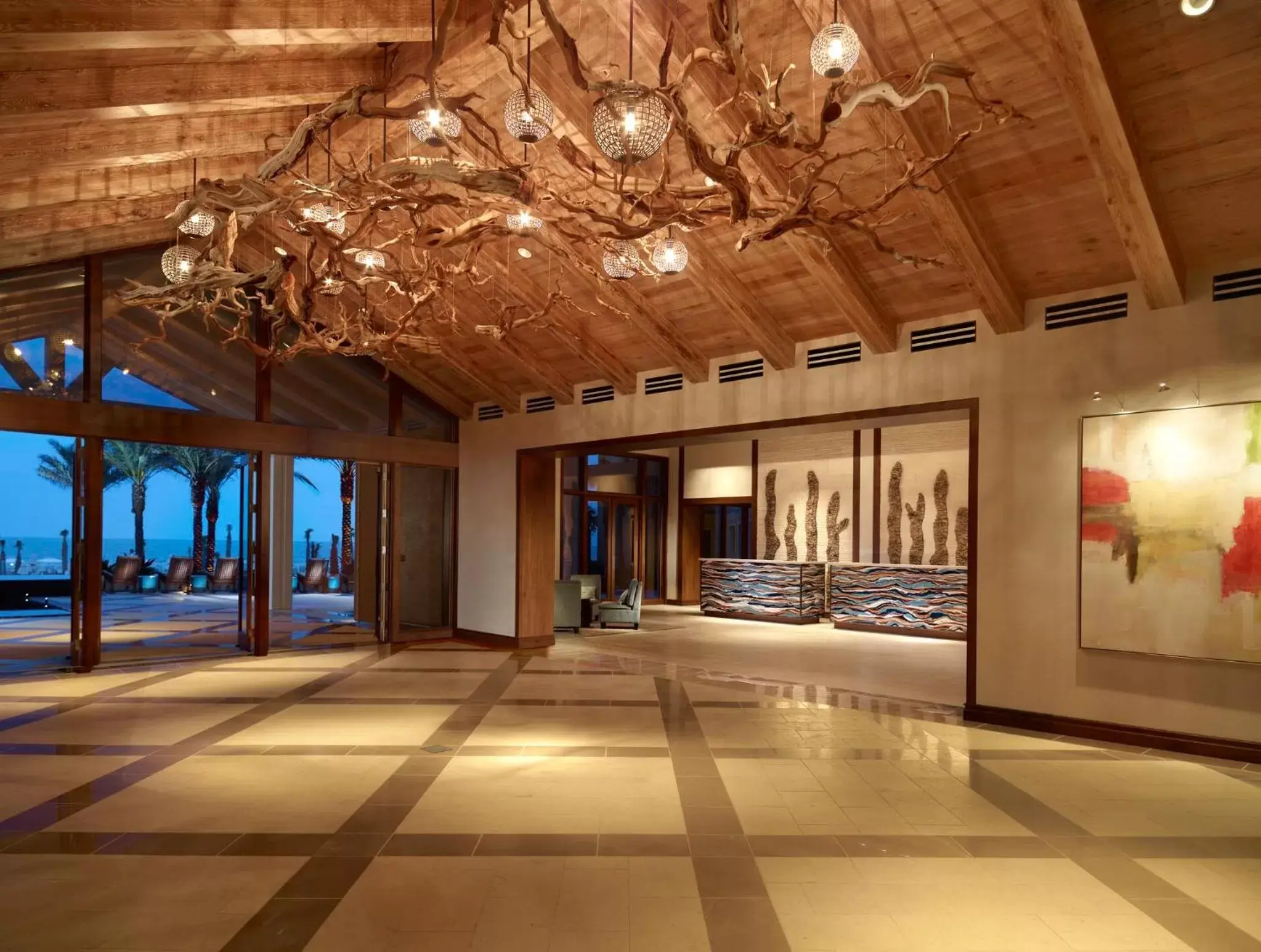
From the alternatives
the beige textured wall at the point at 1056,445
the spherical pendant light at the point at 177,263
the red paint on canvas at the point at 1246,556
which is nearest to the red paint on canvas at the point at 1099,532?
the beige textured wall at the point at 1056,445

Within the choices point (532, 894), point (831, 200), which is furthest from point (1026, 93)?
point (532, 894)

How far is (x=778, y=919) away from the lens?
131 inches

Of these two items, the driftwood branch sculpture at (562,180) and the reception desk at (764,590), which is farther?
the reception desk at (764,590)

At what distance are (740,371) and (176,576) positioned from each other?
1734 cm

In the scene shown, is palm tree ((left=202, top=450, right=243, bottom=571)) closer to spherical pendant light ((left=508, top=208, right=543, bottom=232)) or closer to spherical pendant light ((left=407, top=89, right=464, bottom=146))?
spherical pendant light ((left=508, top=208, right=543, bottom=232))

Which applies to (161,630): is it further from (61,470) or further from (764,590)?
(61,470)

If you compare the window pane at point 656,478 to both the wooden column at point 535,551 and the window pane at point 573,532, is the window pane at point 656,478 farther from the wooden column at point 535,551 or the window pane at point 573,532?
the wooden column at point 535,551

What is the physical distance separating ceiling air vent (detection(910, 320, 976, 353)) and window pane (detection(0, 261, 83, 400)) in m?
8.44

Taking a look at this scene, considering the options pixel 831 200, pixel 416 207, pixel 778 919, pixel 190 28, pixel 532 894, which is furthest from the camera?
pixel 831 200

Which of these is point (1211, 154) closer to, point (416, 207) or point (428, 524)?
point (416, 207)

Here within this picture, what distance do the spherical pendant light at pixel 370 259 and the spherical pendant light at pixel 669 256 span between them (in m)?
1.92

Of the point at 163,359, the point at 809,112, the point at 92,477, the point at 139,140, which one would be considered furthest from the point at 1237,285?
the point at 92,477

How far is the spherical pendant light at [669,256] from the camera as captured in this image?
18.2 feet

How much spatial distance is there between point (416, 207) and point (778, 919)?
414 cm
